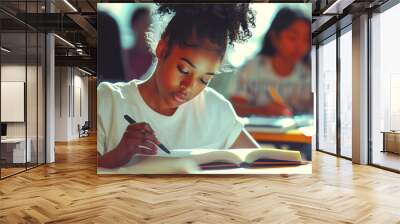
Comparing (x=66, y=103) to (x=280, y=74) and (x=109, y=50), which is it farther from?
(x=280, y=74)

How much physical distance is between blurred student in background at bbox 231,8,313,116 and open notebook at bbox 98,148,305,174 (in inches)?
28.5

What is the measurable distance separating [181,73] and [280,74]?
1.78m

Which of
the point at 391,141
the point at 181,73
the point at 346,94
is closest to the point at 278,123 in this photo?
the point at 181,73

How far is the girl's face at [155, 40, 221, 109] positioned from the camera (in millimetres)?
6688

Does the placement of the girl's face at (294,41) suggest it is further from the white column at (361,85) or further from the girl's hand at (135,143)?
the girl's hand at (135,143)

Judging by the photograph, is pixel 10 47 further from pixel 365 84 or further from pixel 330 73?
pixel 330 73

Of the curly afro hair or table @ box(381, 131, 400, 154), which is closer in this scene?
the curly afro hair

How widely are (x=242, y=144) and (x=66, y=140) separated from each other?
11526 mm

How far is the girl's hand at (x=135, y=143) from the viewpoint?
6.74 m


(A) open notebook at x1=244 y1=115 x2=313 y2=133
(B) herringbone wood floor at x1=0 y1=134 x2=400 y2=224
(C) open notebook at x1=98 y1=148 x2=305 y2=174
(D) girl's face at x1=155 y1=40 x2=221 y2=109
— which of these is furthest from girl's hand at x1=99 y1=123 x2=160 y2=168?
(A) open notebook at x1=244 y1=115 x2=313 y2=133

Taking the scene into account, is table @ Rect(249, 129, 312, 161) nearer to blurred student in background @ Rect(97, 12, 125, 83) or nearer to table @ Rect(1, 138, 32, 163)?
blurred student in background @ Rect(97, 12, 125, 83)

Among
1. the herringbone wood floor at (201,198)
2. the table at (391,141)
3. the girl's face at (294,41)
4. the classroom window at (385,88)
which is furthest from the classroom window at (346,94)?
the girl's face at (294,41)

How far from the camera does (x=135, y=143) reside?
6.75 meters

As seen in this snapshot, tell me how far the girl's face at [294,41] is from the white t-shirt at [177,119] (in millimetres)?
1385
